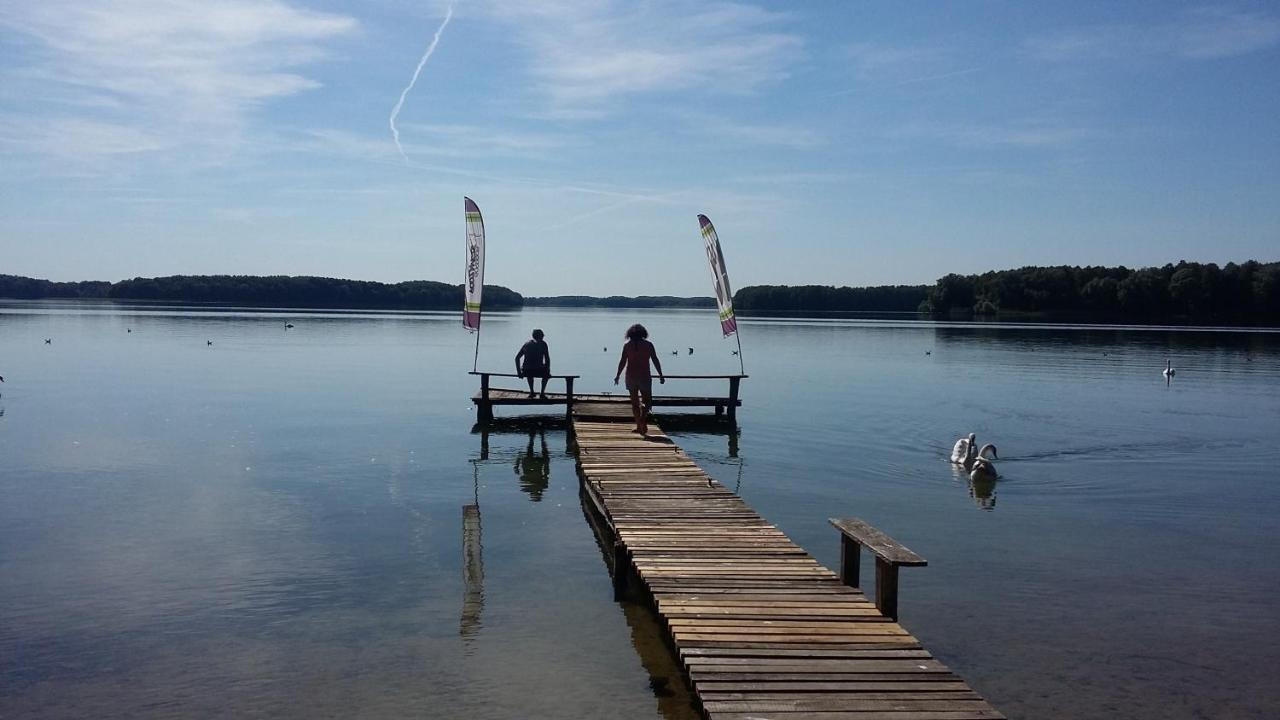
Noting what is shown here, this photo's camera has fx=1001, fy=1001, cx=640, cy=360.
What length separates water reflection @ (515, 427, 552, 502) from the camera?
17.0 m

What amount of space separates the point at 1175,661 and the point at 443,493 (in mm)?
10857

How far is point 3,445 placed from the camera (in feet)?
66.7

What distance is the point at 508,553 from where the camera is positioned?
12469 mm

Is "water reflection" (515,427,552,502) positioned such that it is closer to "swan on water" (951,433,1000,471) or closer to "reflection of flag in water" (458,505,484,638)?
"reflection of flag in water" (458,505,484,638)

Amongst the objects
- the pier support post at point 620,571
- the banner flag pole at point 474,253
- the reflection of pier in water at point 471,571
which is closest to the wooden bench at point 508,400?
the banner flag pole at point 474,253

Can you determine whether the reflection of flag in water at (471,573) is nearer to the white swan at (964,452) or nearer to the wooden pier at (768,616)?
the wooden pier at (768,616)

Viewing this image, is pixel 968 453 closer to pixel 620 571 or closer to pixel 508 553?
pixel 508 553

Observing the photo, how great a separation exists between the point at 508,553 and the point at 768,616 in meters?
4.96

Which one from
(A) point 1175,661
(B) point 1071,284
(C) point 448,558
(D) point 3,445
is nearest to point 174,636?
(C) point 448,558

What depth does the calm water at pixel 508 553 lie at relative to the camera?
27.6 ft

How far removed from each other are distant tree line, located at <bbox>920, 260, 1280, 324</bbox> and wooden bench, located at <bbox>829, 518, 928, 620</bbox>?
13563 cm

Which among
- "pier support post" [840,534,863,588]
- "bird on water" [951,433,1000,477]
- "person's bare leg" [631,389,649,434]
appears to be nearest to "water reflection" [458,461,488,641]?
"pier support post" [840,534,863,588]

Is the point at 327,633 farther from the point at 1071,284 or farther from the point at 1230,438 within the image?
the point at 1071,284

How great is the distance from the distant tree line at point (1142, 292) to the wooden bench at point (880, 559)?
13563 cm
